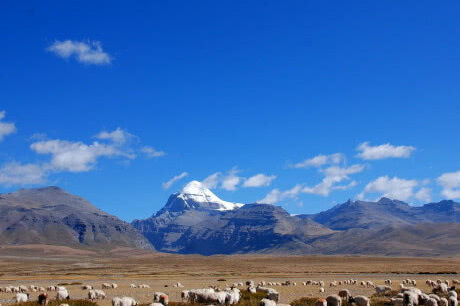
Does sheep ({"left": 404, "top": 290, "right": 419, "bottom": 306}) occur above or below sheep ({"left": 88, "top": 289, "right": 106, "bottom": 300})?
above

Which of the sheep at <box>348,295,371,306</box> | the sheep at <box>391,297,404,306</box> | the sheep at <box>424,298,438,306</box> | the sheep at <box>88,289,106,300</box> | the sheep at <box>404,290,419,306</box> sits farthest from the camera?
the sheep at <box>88,289,106,300</box>

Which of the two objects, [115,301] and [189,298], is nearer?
[115,301]

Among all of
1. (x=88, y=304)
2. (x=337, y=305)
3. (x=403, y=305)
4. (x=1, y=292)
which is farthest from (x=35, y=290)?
(x=403, y=305)

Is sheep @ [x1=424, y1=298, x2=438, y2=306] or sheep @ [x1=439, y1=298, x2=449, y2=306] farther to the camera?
sheep @ [x1=439, y1=298, x2=449, y2=306]

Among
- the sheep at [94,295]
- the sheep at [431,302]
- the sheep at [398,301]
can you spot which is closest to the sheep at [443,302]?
the sheep at [431,302]

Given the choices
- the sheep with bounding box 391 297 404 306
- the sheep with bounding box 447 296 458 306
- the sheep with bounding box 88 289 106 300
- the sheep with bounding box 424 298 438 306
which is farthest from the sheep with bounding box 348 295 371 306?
the sheep with bounding box 88 289 106 300

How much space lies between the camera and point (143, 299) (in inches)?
1347

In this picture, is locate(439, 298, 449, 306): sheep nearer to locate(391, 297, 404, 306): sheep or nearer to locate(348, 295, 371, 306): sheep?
locate(391, 297, 404, 306): sheep

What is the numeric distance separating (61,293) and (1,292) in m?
15.1

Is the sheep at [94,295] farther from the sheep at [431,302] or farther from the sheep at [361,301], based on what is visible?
the sheep at [431,302]

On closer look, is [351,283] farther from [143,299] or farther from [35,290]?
[35,290]

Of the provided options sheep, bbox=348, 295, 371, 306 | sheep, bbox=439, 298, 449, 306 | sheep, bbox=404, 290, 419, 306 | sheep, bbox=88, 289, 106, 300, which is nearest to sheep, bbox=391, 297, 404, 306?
sheep, bbox=404, 290, 419, 306

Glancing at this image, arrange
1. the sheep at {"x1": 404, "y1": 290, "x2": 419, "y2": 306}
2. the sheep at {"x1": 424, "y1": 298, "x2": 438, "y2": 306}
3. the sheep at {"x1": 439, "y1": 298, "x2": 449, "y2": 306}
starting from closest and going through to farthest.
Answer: the sheep at {"x1": 424, "y1": 298, "x2": 438, "y2": 306}, the sheep at {"x1": 439, "y1": 298, "x2": 449, "y2": 306}, the sheep at {"x1": 404, "y1": 290, "x2": 419, "y2": 306}

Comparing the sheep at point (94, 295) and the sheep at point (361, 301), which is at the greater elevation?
the sheep at point (361, 301)
